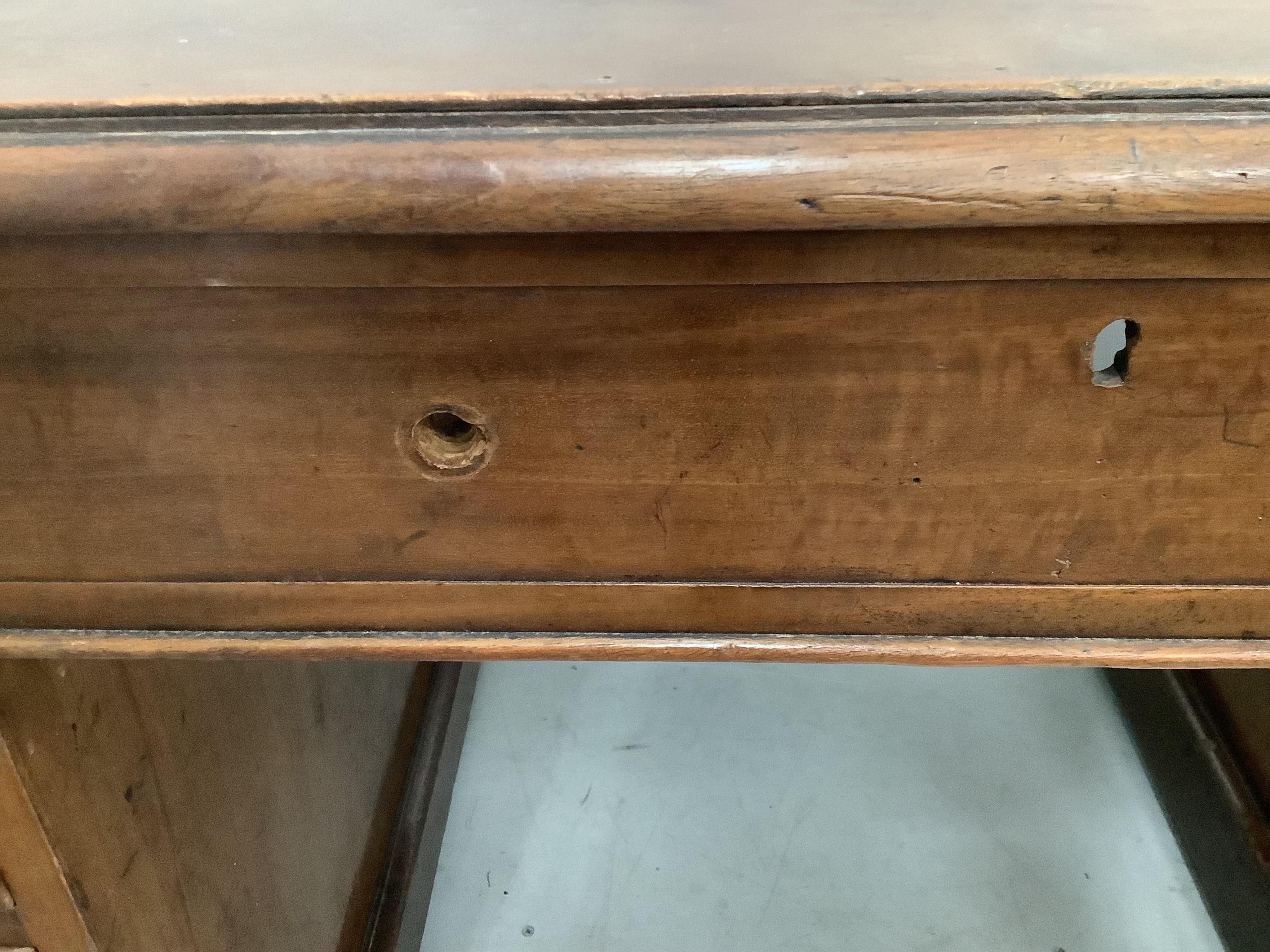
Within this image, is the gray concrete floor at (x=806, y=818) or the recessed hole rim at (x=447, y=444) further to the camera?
the gray concrete floor at (x=806, y=818)

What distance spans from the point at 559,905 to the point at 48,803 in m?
0.62

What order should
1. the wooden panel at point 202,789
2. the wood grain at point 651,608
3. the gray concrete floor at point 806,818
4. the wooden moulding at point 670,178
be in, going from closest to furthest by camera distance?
the wooden moulding at point 670,178, the wood grain at point 651,608, the wooden panel at point 202,789, the gray concrete floor at point 806,818

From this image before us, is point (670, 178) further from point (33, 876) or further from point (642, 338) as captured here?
point (33, 876)

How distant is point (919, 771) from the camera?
43.3 inches

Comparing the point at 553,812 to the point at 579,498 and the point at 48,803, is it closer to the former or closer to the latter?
the point at 48,803

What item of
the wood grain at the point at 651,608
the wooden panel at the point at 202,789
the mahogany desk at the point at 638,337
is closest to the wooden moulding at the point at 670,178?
the mahogany desk at the point at 638,337

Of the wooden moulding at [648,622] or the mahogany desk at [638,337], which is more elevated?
the mahogany desk at [638,337]

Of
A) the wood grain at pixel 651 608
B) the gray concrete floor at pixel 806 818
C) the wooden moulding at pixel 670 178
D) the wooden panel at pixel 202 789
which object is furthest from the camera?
the gray concrete floor at pixel 806 818

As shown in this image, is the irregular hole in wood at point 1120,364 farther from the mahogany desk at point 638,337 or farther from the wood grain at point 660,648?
the wood grain at point 660,648

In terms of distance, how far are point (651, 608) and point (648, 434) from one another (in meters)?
0.09

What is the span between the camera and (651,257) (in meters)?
0.35

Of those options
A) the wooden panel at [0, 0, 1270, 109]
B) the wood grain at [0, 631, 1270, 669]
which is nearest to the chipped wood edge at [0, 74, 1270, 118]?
the wooden panel at [0, 0, 1270, 109]

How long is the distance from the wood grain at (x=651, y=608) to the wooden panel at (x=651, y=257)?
5.9 inches

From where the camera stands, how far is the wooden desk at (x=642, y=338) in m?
0.32
